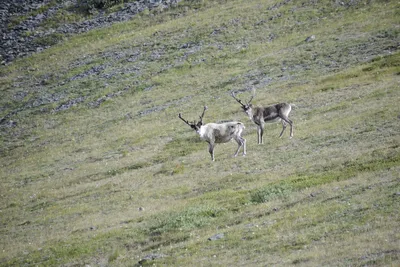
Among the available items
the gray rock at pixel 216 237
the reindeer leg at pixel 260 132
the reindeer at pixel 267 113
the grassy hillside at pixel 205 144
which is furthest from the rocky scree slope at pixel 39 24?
the gray rock at pixel 216 237

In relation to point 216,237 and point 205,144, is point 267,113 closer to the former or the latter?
point 205,144

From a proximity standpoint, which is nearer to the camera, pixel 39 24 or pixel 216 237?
pixel 216 237

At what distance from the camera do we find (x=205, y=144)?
38.0 meters

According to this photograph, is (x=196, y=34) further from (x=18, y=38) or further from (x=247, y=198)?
(x=247, y=198)

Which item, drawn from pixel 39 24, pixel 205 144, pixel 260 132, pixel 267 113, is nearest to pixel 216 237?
pixel 260 132

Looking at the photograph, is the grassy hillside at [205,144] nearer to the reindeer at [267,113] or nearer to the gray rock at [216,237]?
the gray rock at [216,237]

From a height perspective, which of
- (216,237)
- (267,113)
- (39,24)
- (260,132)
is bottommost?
(39,24)

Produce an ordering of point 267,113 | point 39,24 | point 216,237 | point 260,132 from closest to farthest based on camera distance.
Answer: point 216,237, point 267,113, point 260,132, point 39,24

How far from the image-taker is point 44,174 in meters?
41.8

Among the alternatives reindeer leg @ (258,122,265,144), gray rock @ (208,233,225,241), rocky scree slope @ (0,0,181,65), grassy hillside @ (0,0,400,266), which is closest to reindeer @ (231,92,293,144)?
reindeer leg @ (258,122,265,144)

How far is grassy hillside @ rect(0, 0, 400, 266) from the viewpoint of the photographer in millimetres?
20562

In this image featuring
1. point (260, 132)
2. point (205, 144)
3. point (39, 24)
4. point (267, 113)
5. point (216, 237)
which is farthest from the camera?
point (39, 24)

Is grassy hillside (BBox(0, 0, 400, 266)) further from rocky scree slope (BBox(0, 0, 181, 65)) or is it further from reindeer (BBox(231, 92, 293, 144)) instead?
rocky scree slope (BBox(0, 0, 181, 65))

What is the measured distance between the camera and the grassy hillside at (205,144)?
20.6m
